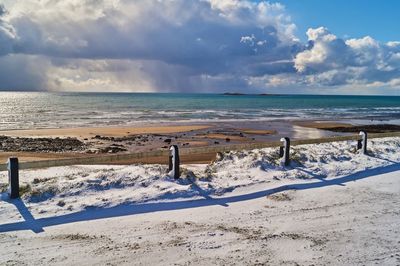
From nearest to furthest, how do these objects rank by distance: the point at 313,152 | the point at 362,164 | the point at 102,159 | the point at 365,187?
the point at 102,159 < the point at 365,187 < the point at 362,164 < the point at 313,152

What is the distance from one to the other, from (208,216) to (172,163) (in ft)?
8.15

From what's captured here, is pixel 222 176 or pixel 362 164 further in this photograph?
pixel 362 164

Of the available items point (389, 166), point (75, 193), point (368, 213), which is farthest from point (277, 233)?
point (389, 166)

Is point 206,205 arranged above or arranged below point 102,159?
below

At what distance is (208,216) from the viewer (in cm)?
742

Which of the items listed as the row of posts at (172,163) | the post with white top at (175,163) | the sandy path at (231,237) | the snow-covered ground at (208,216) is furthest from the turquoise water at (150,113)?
the sandy path at (231,237)

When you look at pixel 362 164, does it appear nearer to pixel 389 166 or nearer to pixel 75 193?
pixel 389 166

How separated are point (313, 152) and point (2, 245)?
9848 mm

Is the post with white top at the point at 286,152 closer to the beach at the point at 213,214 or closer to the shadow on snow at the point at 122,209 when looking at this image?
→ the beach at the point at 213,214

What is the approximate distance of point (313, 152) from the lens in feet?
42.2

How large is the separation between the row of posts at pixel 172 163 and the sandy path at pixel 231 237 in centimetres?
158

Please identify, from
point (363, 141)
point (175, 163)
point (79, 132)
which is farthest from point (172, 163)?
point (79, 132)

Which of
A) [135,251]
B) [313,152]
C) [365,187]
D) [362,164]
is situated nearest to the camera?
[135,251]

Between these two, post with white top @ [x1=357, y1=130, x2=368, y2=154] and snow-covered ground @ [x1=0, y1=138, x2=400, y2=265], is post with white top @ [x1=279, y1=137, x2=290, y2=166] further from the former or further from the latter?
post with white top @ [x1=357, y1=130, x2=368, y2=154]
